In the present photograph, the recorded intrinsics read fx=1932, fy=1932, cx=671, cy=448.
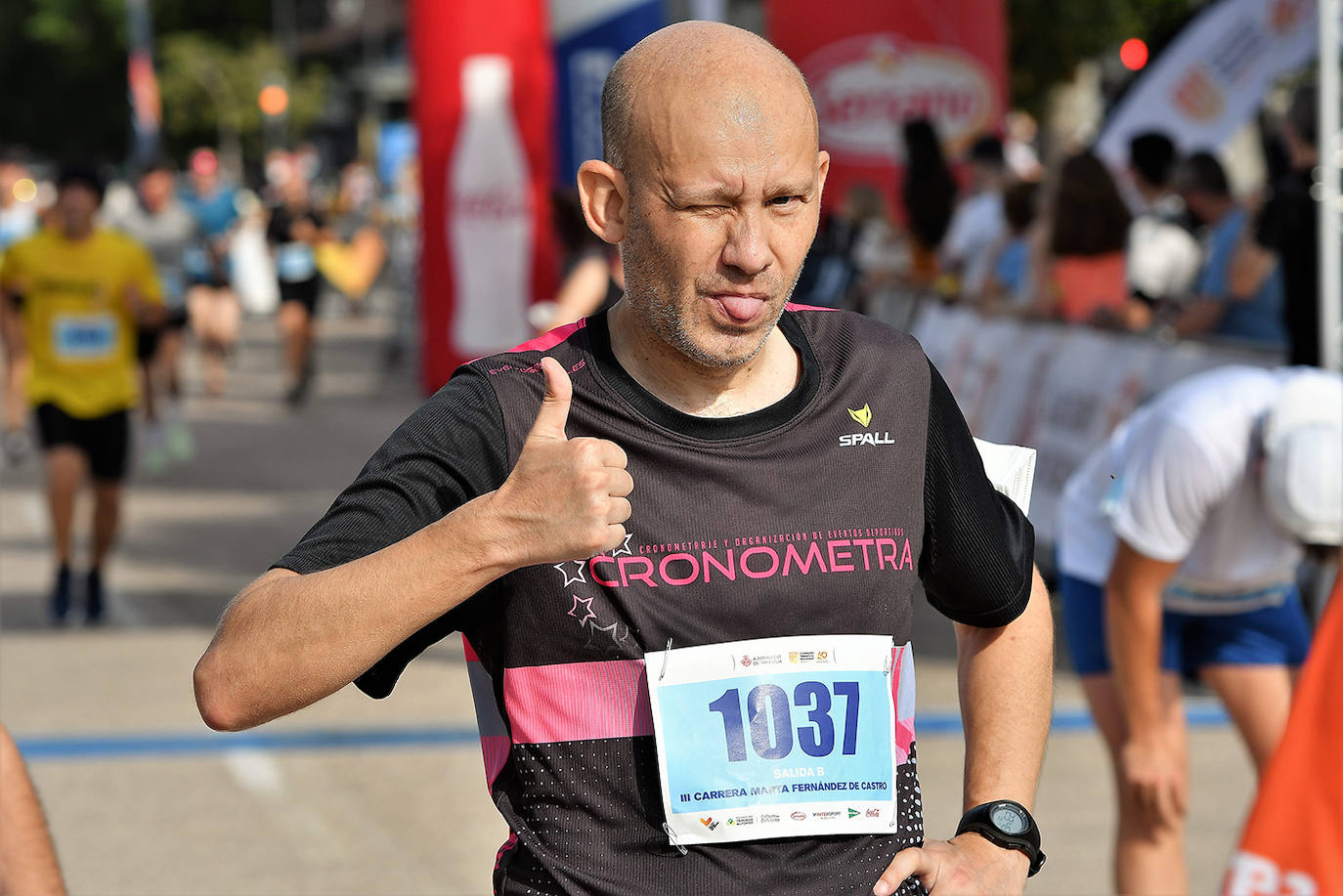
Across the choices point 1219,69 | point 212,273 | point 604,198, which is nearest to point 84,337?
point 1219,69

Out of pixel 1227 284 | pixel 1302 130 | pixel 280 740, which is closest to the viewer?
pixel 280 740

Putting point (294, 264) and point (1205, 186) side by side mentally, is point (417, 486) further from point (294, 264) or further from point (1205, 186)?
point (294, 264)

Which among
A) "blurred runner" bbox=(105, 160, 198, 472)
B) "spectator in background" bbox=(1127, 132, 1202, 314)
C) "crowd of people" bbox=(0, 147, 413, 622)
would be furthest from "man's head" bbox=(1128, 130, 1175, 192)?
"blurred runner" bbox=(105, 160, 198, 472)

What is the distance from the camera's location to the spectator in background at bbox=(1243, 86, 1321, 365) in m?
7.27

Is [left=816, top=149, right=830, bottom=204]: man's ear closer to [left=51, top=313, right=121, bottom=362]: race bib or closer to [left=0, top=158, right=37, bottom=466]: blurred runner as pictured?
[left=51, top=313, right=121, bottom=362]: race bib

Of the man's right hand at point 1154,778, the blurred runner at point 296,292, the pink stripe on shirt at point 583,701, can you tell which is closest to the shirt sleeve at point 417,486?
the pink stripe on shirt at point 583,701

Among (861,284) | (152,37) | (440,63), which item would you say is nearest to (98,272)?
(440,63)

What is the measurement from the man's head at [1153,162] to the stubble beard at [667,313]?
867cm

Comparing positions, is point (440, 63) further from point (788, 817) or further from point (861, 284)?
point (788, 817)

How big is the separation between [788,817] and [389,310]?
28.7 m

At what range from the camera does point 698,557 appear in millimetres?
2312

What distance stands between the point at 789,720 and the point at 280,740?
5.00 m

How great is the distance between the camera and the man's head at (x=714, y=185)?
2.27 m

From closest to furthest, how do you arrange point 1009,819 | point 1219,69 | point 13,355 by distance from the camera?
1. point 1009,819
2. point 13,355
3. point 1219,69
